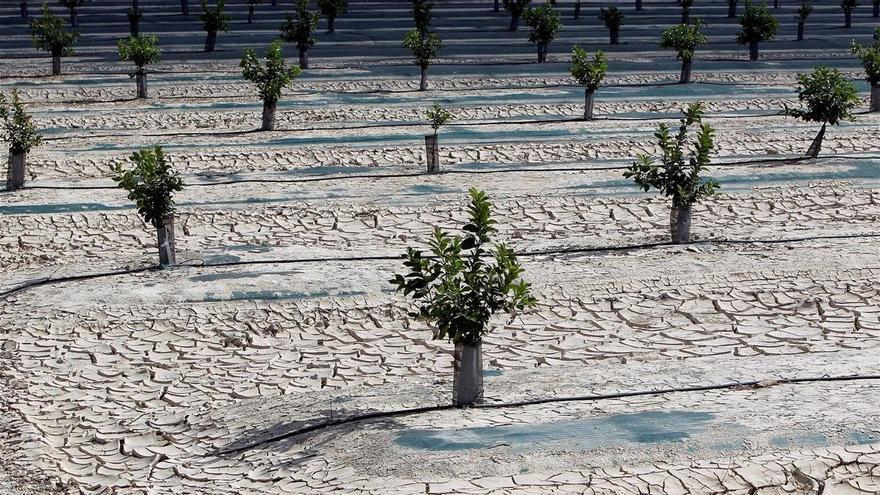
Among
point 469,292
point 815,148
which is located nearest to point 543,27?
point 815,148

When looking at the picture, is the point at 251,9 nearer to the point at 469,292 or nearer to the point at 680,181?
the point at 680,181

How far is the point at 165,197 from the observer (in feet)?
44.4

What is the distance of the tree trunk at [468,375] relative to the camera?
948cm

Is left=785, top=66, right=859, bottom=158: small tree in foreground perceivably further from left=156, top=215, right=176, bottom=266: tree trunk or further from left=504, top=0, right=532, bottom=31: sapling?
left=504, top=0, right=532, bottom=31: sapling

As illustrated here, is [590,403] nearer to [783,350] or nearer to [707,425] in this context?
[707,425]

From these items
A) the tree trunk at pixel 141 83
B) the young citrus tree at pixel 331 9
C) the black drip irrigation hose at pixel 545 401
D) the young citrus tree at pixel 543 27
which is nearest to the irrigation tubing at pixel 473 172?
the tree trunk at pixel 141 83

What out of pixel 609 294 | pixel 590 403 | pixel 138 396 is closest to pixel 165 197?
pixel 138 396

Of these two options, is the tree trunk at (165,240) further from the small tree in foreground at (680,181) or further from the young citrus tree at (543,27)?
the young citrus tree at (543,27)

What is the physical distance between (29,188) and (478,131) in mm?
6930

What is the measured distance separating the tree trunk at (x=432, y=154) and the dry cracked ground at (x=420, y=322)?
1.12 feet

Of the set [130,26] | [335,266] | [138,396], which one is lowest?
[138,396]

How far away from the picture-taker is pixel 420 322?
12.0 metres

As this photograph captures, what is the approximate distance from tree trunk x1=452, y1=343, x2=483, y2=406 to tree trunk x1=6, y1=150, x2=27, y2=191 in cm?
970

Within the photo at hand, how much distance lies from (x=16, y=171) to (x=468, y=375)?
388 inches
